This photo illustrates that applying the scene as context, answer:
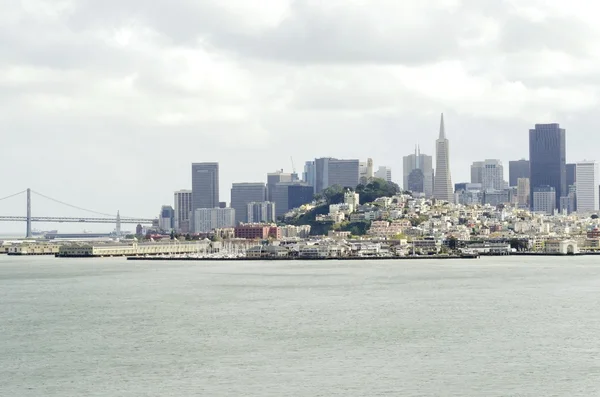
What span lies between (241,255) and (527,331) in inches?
2603

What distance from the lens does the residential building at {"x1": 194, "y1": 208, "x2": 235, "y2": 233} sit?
181 m

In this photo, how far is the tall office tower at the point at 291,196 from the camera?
184m

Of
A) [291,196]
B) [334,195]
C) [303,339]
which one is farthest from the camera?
[291,196]

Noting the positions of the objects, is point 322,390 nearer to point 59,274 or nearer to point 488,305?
point 488,305

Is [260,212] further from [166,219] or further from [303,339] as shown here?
[303,339]

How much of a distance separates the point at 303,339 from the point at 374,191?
123 m

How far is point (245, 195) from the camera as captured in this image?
196 meters

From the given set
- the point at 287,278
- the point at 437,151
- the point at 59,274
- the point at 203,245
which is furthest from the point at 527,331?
the point at 437,151

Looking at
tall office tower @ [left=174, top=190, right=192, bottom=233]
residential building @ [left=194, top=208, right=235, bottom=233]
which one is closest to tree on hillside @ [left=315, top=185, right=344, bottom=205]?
residential building @ [left=194, top=208, right=235, bottom=233]

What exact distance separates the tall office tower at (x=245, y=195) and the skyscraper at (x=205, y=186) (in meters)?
3.66

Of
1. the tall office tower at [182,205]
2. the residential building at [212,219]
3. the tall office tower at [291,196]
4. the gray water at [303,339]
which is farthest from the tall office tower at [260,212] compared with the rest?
the gray water at [303,339]

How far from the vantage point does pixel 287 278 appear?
185 feet

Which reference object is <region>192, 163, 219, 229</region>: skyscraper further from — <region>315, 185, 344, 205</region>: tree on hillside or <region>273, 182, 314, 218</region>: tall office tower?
<region>315, 185, 344, 205</region>: tree on hillside

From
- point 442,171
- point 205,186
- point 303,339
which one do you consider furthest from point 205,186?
point 303,339
